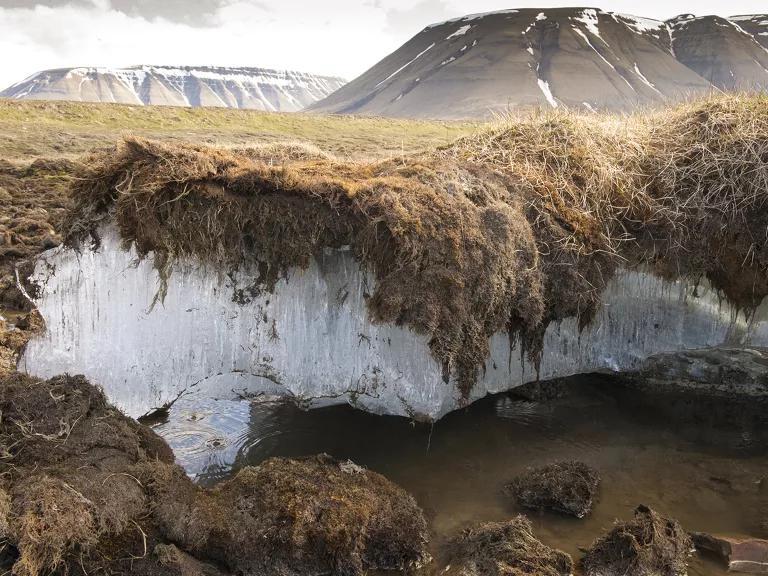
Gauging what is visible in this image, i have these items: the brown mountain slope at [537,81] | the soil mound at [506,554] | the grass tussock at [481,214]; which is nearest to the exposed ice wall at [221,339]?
the grass tussock at [481,214]

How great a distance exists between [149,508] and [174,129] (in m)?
37.4

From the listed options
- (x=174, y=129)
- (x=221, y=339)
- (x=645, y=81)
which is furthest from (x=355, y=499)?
(x=645, y=81)

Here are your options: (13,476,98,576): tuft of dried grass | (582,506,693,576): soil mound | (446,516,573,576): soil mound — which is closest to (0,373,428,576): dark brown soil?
(13,476,98,576): tuft of dried grass

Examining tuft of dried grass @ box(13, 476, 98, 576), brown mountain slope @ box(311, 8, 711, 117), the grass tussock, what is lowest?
tuft of dried grass @ box(13, 476, 98, 576)

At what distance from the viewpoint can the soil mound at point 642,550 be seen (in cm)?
545

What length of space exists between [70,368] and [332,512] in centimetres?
325

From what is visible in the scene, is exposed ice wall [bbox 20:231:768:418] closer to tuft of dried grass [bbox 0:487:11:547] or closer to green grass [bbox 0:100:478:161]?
tuft of dried grass [bbox 0:487:11:547]

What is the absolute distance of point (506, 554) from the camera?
5.41 m

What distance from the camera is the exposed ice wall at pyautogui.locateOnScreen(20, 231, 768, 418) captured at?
662cm

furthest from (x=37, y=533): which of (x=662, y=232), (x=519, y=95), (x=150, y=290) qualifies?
(x=519, y=95)

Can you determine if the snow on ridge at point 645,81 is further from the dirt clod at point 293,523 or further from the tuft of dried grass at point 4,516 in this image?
the tuft of dried grass at point 4,516

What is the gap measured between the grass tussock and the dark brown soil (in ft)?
5.36

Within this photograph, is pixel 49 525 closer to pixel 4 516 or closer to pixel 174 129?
pixel 4 516

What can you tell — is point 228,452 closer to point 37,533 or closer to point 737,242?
point 37,533
